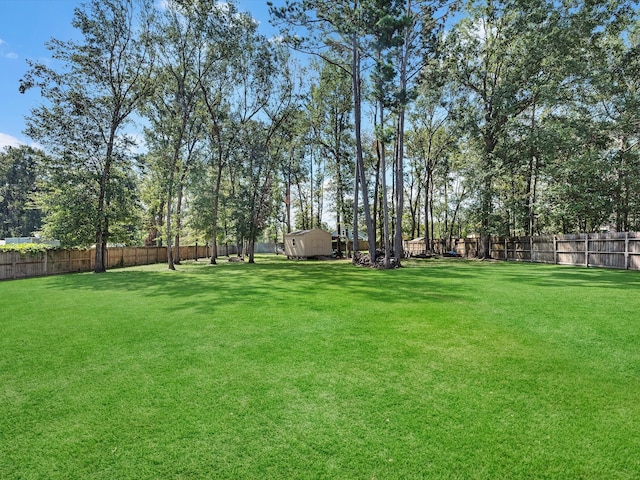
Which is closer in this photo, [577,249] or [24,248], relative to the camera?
[24,248]

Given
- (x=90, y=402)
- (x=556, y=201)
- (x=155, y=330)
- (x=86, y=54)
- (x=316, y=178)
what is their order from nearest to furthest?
(x=90, y=402) → (x=155, y=330) → (x=86, y=54) → (x=556, y=201) → (x=316, y=178)

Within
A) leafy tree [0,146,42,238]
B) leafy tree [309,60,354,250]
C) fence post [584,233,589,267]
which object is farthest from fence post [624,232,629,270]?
leafy tree [0,146,42,238]

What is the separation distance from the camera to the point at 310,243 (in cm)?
2512

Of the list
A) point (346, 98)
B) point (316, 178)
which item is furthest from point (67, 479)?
point (316, 178)

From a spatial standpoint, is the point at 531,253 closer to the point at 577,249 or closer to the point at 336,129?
the point at 577,249

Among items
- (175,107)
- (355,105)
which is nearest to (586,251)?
(355,105)

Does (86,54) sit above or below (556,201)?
above

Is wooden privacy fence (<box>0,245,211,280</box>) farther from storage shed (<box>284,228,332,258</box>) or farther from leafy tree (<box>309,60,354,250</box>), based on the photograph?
leafy tree (<box>309,60,354,250</box>)

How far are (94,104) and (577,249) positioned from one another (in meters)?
23.1

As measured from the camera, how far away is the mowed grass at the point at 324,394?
2.07m

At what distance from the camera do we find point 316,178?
33125 millimetres

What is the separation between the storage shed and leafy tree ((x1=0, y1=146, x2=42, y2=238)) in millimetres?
32492

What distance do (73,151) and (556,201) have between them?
2303cm

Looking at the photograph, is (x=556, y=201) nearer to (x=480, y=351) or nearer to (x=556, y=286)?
(x=556, y=286)
